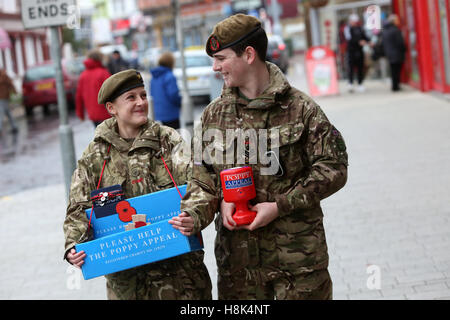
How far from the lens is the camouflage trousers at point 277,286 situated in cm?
310

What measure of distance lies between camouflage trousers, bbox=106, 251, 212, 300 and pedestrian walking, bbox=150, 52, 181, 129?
25.1 feet

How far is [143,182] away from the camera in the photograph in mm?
3516

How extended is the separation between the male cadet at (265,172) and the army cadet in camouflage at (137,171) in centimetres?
35

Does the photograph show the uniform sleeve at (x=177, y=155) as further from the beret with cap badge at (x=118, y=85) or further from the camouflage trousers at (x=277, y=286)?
the camouflage trousers at (x=277, y=286)

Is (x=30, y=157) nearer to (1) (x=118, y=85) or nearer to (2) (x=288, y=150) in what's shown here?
(1) (x=118, y=85)

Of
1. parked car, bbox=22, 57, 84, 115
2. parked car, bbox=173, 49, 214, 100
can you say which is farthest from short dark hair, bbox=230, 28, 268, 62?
parked car, bbox=22, 57, 84, 115

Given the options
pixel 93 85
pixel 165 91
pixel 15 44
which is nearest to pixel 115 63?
pixel 93 85

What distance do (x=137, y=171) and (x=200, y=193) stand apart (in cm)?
49

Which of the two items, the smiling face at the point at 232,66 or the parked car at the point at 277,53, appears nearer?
the smiling face at the point at 232,66

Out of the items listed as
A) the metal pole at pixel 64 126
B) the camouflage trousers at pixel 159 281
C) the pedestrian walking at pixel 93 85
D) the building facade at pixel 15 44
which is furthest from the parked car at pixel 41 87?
the camouflage trousers at pixel 159 281

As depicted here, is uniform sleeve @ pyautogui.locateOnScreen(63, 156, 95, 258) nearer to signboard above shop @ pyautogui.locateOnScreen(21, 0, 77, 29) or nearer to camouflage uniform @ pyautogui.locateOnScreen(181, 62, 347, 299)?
camouflage uniform @ pyautogui.locateOnScreen(181, 62, 347, 299)

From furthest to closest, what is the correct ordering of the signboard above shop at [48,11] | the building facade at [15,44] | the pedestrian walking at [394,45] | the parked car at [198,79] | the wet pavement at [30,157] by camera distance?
1. the building facade at [15,44]
2. the parked car at [198,79]
3. the pedestrian walking at [394,45]
4. the wet pavement at [30,157]
5. the signboard above shop at [48,11]

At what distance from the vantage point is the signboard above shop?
6934 mm

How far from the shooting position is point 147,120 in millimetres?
3645
